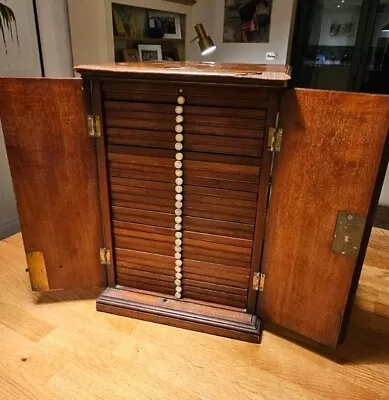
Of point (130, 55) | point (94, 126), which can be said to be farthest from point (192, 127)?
point (130, 55)

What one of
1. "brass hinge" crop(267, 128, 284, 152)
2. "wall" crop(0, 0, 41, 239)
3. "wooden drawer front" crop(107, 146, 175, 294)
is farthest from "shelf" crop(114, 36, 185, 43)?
"brass hinge" crop(267, 128, 284, 152)

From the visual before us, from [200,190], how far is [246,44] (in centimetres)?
292

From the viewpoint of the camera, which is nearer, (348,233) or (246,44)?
(348,233)

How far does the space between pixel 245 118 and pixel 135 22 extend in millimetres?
2092

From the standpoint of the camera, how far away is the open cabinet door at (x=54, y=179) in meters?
1.23

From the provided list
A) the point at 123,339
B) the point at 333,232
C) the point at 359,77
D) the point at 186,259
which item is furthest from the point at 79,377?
the point at 359,77

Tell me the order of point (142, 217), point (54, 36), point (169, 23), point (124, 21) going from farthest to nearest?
point (169, 23) < point (124, 21) < point (54, 36) < point (142, 217)

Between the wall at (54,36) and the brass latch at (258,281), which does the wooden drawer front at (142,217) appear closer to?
the brass latch at (258,281)

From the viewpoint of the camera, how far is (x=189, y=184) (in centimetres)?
126

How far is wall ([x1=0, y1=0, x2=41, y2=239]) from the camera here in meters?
2.00

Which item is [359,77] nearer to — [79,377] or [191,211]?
[191,211]

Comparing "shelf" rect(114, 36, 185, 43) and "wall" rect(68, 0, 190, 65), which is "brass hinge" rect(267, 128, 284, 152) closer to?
"wall" rect(68, 0, 190, 65)

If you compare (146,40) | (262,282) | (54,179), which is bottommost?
(262,282)

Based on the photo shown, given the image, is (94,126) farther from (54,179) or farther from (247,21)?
(247,21)
